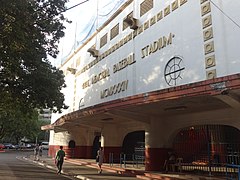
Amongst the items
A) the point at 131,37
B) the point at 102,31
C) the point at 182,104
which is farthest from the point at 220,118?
the point at 102,31

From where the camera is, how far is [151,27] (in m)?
16.8

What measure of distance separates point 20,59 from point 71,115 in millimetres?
6456

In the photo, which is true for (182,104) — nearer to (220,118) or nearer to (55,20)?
(220,118)

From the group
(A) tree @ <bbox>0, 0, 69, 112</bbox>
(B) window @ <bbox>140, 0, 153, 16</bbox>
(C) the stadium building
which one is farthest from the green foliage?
(B) window @ <bbox>140, 0, 153, 16</bbox>

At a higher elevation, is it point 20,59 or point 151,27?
point 151,27

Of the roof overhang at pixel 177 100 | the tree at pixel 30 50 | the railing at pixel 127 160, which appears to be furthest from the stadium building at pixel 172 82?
the tree at pixel 30 50

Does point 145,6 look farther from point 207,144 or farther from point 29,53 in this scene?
point 207,144

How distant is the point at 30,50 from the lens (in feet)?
44.2

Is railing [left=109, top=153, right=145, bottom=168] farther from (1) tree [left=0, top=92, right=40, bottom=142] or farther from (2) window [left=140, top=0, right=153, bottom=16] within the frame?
(2) window [left=140, top=0, right=153, bottom=16]

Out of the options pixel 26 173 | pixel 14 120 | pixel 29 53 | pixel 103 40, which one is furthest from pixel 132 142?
pixel 14 120

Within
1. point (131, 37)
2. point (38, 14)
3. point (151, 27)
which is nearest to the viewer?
point (38, 14)

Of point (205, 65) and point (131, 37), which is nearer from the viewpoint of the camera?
point (205, 65)

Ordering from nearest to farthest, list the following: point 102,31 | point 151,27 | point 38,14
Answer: point 38,14
point 151,27
point 102,31

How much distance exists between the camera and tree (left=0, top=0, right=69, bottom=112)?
34.5ft
